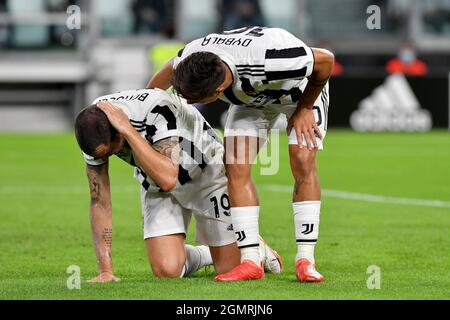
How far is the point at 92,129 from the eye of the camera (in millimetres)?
6797

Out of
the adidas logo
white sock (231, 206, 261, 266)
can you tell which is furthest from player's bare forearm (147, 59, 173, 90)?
the adidas logo

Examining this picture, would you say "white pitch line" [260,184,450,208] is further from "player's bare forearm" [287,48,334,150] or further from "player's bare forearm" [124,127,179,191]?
"player's bare forearm" [124,127,179,191]

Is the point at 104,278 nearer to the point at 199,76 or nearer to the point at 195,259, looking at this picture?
the point at 195,259

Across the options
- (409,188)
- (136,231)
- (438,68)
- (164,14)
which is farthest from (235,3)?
(136,231)

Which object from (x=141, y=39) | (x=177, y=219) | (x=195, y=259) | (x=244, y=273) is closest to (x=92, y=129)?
(x=244, y=273)

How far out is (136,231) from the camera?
10.5 meters

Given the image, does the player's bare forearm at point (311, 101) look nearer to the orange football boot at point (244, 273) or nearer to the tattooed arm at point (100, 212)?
the orange football boot at point (244, 273)

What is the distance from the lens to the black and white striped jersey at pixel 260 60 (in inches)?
273

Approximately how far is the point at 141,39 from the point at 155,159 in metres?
22.1

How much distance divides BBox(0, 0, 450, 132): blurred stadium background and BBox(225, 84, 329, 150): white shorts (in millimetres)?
18277

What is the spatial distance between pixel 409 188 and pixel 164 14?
52.6ft

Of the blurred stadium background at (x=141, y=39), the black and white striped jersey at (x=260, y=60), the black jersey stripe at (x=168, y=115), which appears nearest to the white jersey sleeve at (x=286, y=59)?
the black and white striped jersey at (x=260, y=60)

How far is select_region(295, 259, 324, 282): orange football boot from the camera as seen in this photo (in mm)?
7031

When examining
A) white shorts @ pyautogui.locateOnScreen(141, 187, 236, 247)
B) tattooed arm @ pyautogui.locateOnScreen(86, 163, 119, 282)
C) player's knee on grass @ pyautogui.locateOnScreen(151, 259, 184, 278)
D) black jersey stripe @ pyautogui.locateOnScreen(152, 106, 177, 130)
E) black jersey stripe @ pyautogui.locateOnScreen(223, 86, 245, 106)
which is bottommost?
player's knee on grass @ pyautogui.locateOnScreen(151, 259, 184, 278)
